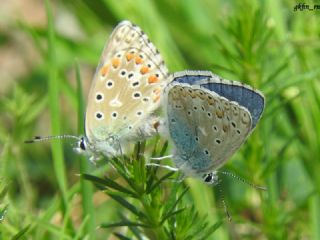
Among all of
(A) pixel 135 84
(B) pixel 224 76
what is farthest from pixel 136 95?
(B) pixel 224 76

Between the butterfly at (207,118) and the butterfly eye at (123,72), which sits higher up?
the butterfly eye at (123,72)

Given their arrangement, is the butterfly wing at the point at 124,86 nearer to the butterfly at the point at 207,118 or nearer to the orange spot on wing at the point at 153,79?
the orange spot on wing at the point at 153,79

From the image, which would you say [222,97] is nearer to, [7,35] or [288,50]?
[288,50]

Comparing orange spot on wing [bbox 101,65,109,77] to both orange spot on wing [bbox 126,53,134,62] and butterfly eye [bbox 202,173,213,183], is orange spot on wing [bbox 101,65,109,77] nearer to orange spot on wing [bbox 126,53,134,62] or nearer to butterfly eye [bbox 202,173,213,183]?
orange spot on wing [bbox 126,53,134,62]

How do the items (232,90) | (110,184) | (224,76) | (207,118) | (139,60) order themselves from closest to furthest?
(110,184) → (232,90) → (207,118) → (139,60) → (224,76)

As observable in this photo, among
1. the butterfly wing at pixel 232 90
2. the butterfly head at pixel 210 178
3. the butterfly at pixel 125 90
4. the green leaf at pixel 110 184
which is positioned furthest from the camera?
the butterfly at pixel 125 90

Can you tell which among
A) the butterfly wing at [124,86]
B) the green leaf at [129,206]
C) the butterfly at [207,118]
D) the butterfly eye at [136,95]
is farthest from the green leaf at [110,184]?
the butterfly eye at [136,95]

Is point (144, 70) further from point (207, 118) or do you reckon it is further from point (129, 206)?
point (129, 206)
